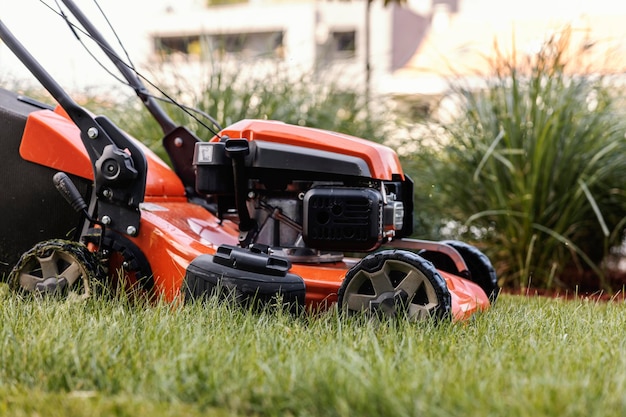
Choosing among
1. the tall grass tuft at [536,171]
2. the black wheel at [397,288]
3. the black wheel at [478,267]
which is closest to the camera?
the black wheel at [397,288]

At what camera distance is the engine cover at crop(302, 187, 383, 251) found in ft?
8.05

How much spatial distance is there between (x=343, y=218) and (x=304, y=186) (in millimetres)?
274

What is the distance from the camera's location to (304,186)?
2.70 metres

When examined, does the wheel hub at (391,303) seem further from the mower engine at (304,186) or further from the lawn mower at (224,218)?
the mower engine at (304,186)

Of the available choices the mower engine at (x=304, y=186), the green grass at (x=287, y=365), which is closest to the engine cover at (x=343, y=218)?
the mower engine at (x=304, y=186)

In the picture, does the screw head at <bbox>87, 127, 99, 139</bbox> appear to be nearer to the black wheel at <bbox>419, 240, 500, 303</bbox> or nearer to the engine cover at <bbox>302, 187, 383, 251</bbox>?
the engine cover at <bbox>302, 187, 383, 251</bbox>

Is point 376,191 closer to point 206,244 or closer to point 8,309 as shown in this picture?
point 206,244

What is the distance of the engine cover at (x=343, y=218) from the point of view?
2455 millimetres

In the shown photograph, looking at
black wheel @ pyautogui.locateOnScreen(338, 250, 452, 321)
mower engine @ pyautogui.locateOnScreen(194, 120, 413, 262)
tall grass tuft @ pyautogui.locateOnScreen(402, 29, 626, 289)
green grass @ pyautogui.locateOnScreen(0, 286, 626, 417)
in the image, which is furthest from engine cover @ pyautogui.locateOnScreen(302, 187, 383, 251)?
tall grass tuft @ pyautogui.locateOnScreen(402, 29, 626, 289)

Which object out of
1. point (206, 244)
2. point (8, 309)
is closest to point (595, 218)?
point (206, 244)

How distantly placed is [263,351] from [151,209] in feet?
3.82

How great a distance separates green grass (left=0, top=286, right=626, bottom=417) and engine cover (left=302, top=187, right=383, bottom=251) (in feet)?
0.88

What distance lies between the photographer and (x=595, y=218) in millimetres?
3977

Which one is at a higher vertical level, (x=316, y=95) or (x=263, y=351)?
(x=316, y=95)
